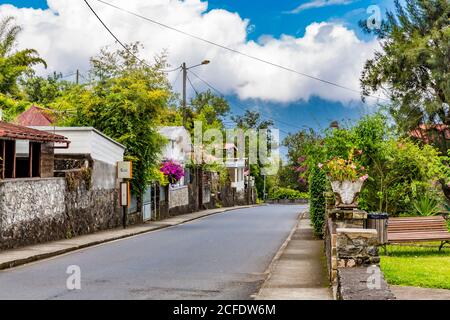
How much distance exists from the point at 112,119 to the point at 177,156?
1092 inches

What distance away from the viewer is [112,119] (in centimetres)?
3316

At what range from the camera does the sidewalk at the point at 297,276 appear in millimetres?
11734

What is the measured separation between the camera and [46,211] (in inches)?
911

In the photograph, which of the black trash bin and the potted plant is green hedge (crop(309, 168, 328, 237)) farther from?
the potted plant

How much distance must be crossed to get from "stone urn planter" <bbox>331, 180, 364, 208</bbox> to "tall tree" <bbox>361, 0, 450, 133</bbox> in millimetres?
22064

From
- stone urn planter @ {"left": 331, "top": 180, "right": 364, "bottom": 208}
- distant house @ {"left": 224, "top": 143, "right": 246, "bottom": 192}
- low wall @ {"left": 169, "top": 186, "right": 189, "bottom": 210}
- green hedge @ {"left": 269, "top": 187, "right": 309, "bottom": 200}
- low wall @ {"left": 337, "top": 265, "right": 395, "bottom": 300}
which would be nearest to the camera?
low wall @ {"left": 337, "top": 265, "right": 395, "bottom": 300}

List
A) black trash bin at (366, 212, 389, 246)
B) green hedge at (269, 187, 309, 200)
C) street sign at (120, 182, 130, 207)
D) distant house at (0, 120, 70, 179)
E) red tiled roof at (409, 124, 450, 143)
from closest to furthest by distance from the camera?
black trash bin at (366, 212, 389, 246) < distant house at (0, 120, 70, 179) < street sign at (120, 182, 130, 207) < red tiled roof at (409, 124, 450, 143) < green hedge at (269, 187, 309, 200)

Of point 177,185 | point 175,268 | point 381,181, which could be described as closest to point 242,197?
point 177,185

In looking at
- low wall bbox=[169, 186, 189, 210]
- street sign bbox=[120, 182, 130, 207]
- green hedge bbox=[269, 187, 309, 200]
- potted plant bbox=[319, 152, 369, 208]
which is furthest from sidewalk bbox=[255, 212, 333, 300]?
green hedge bbox=[269, 187, 309, 200]

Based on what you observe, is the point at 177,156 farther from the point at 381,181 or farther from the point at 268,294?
the point at 268,294

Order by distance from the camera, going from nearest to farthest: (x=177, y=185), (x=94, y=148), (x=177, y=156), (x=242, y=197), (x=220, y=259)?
(x=220, y=259), (x=94, y=148), (x=177, y=185), (x=177, y=156), (x=242, y=197)

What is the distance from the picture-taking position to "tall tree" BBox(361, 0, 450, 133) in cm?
3741

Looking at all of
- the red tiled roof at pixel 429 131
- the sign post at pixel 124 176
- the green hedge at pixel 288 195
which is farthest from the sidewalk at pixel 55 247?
the green hedge at pixel 288 195

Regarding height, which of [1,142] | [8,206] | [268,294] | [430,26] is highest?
[430,26]
